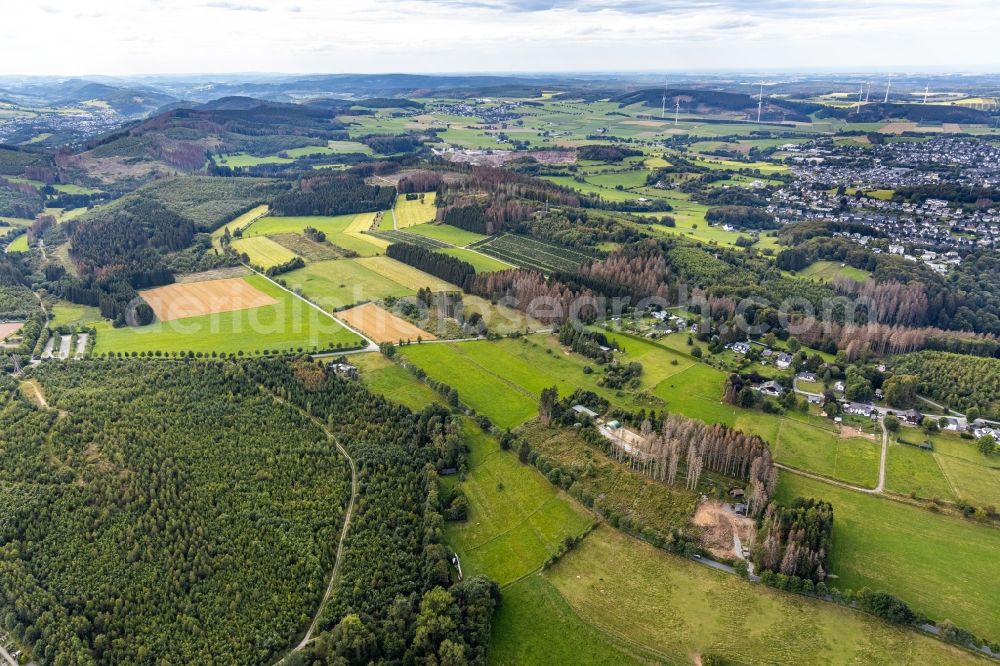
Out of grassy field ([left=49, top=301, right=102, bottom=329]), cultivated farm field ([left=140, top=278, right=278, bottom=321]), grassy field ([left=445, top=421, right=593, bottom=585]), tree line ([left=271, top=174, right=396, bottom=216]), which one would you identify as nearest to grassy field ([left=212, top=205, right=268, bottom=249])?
tree line ([left=271, top=174, right=396, bottom=216])

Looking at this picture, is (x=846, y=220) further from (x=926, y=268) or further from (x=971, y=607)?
(x=971, y=607)

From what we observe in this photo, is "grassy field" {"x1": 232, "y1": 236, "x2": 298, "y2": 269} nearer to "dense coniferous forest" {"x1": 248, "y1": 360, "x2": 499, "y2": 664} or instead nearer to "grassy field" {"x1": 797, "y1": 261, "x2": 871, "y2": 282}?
"dense coniferous forest" {"x1": 248, "y1": 360, "x2": 499, "y2": 664}

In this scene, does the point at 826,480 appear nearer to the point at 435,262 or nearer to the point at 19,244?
the point at 435,262

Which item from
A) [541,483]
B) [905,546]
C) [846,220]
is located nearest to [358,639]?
[541,483]

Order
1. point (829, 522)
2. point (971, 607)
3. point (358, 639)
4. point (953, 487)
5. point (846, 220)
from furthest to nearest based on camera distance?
point (846, 220)
point (953, 487)
point (829, 522)
point (971, 607)
point (358, 639)

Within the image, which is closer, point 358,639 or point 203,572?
point 358,639

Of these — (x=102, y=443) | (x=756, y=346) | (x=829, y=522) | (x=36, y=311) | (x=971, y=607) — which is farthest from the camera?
(x=36, y=311)
